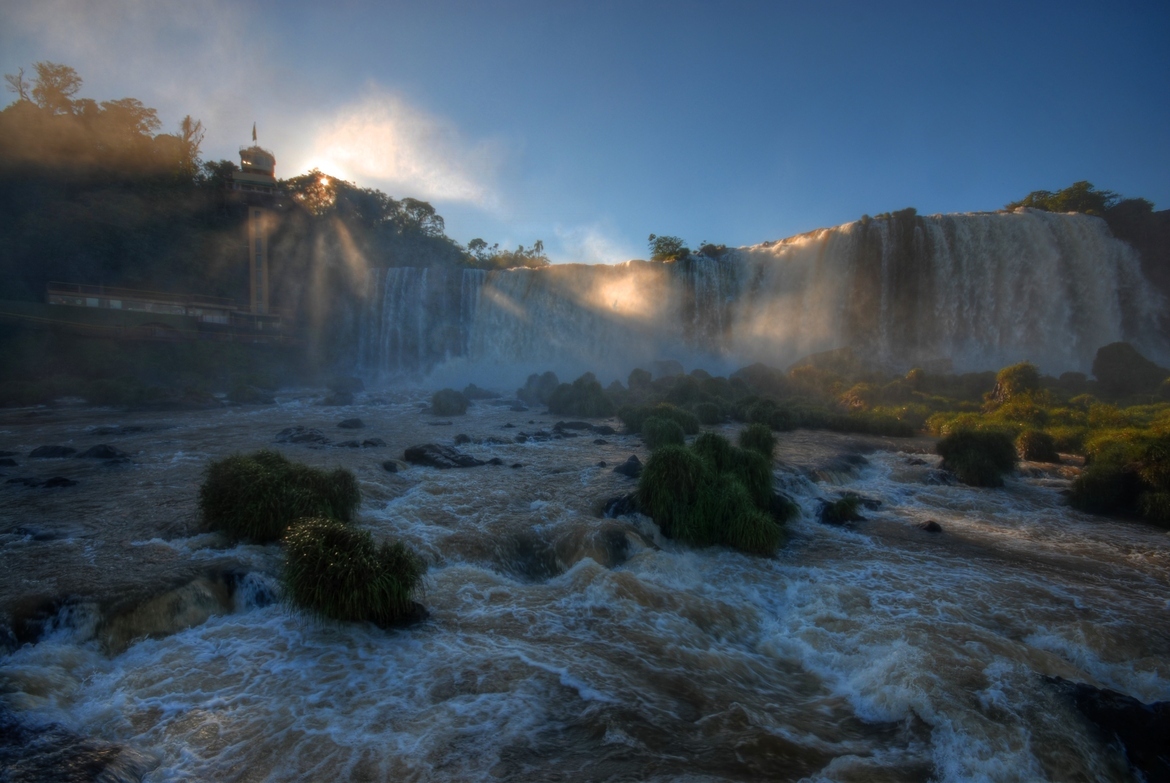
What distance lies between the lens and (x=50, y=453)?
15.5 m

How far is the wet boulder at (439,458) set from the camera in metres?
15.8

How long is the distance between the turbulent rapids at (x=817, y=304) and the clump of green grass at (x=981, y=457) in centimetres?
1980

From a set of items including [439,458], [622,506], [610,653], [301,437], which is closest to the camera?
[610,653]

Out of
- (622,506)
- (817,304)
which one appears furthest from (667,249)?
(622,506)

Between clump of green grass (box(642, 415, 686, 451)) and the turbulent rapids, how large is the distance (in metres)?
23.3

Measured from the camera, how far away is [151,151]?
1949 inches

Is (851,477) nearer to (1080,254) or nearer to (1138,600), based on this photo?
(1138,600)

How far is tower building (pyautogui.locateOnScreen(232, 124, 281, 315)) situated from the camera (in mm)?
48406

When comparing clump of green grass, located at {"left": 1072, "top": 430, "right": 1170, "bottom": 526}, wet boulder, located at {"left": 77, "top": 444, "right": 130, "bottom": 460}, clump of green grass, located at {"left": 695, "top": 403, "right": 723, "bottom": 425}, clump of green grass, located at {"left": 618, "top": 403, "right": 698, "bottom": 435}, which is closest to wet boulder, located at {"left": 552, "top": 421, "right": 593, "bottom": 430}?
clump of green grass, located at {"left": 618, "top": 403, "right": 698, "bottom": 435}

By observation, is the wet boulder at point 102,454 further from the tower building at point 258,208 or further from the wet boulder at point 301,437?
the tower building at point 258,208

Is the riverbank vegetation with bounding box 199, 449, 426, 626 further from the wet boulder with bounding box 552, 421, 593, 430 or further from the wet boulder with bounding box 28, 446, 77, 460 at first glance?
the wet boulder with bounding box 552, 421, 593, 430

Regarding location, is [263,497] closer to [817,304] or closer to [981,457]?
[981,457]

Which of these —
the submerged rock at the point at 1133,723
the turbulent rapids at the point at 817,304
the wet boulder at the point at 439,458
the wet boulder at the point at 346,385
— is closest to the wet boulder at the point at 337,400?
the wet boulder at the point at 346,385

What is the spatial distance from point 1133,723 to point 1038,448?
1546 centimetres
